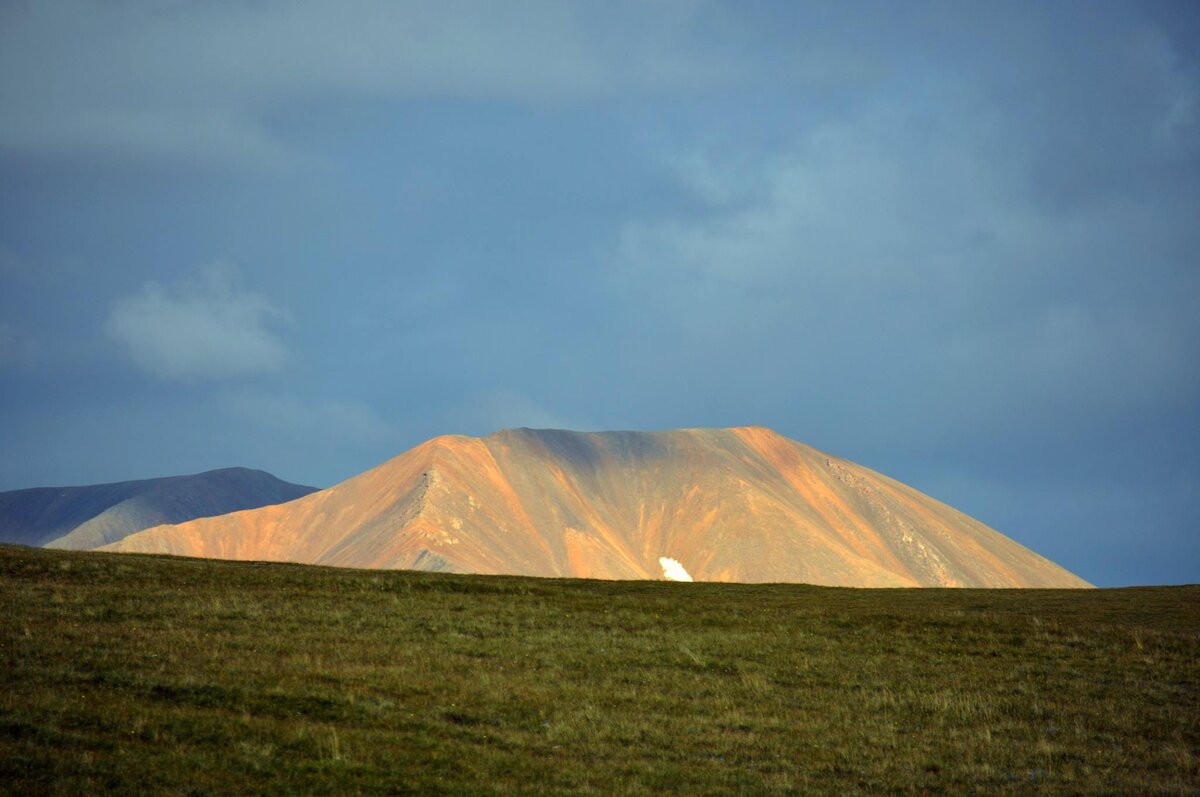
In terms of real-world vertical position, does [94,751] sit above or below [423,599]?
below

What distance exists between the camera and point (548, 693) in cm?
2827

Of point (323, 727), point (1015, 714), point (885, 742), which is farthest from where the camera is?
point (1015, 714)

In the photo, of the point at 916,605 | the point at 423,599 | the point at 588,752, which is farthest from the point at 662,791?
the point at 916,605

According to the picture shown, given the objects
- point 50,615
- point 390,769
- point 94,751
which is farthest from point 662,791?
point 50,615

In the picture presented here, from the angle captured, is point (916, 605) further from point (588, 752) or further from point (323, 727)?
point (323, 727)

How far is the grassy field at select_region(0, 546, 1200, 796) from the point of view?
2058 cm

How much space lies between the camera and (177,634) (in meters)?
30.5

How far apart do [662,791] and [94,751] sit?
31.5ft

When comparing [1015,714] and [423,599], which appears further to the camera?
[423,599]

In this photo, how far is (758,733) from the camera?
85.1ft

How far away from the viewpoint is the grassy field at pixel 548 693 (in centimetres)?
2058

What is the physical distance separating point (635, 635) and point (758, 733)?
1220 cm

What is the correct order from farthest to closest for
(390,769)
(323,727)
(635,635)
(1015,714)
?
(635,635)
(1015,714)
(323,727)
(390,769)

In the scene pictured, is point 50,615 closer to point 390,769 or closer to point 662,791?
point 390,769
